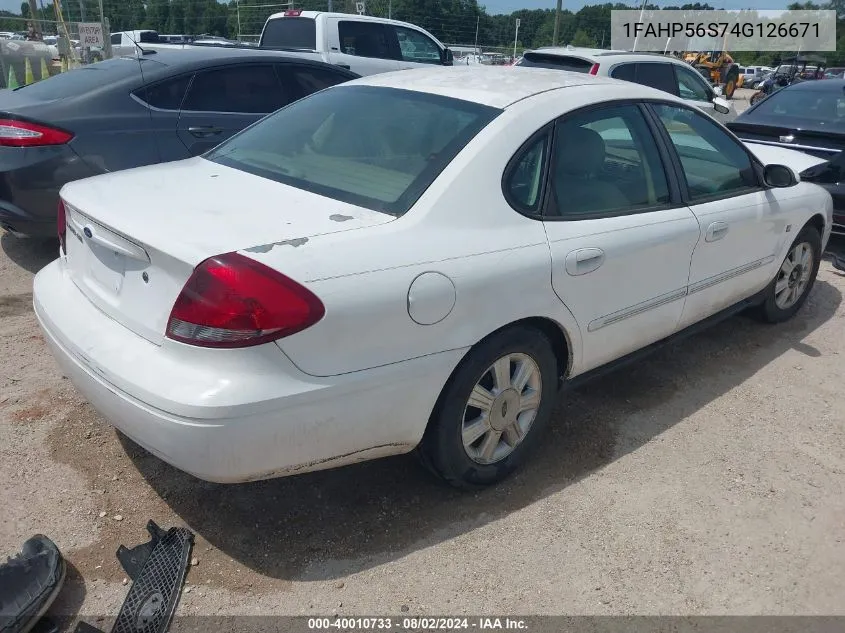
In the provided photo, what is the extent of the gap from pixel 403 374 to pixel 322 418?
32cm

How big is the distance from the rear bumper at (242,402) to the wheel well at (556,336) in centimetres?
42

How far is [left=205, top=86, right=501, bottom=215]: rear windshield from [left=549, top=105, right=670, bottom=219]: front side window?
399 mm

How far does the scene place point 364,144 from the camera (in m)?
3.01

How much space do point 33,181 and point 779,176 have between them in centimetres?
459

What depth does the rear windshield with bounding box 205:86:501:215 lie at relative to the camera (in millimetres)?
2705

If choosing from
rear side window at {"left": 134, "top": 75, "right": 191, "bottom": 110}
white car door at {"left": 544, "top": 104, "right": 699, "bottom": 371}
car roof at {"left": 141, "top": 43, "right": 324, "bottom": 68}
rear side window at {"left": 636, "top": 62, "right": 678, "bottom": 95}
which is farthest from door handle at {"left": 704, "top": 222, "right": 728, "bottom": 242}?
rear side window at {"left": 636, "top": 62, "right": 678, "bottom": 95}

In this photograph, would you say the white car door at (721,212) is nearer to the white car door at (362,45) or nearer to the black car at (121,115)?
the black car at (121,115)

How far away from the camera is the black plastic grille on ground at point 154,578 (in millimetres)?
2250

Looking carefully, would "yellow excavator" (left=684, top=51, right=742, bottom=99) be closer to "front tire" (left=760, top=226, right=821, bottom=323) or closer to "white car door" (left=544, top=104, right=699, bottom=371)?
"front tire" (left=760, top=226, right=821, bottom=323)

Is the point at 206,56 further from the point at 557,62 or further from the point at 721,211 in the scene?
the point at 557,62

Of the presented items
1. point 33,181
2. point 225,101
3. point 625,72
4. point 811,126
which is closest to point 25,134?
point 33,181

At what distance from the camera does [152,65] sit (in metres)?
5.39

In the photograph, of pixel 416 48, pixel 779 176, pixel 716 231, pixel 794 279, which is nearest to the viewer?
pixel 716 231

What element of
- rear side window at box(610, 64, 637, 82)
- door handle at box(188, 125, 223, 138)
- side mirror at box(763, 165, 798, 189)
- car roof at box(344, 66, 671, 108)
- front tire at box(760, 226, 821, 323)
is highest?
rear side window at box(610, 64, 637, 82)
